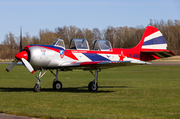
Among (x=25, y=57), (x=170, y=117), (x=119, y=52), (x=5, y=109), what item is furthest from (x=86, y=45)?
(x=170, y=117)

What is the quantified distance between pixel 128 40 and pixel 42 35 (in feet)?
93.6

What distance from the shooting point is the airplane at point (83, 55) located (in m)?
15.2

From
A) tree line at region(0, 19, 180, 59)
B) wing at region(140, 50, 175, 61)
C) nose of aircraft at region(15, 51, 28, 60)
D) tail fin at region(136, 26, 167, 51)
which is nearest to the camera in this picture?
nose of aircraft at region(15, 51, 28, 60)

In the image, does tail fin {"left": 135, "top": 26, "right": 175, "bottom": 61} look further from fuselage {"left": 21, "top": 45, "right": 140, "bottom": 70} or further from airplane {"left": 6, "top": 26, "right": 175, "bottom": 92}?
fuselage {"left": 21, "top": 45, "right": 140, "bottom": 70}

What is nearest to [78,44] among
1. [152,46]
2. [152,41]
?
[152,46]

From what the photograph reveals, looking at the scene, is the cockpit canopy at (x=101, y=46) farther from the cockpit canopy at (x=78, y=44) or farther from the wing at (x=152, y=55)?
the wing at (x=152, y=55)

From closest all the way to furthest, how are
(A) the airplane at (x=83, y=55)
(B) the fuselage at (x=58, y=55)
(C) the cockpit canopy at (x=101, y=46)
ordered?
(A) the airplane at (x=83, y=55)
(B) the fuselage at (x=58, y=55)
(C) the cockpit canopy at (x=101, y=46)

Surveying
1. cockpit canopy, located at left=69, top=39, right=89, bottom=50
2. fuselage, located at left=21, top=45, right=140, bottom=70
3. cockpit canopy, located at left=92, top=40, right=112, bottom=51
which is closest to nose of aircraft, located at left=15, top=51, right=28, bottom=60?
fuselage, located at left=21, top=45, right=140, bottom=70

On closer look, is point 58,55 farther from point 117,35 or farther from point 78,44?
point 117,35

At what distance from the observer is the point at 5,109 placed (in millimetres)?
9750

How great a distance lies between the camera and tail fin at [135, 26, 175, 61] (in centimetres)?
2002

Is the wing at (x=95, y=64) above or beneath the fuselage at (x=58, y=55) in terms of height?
beneath

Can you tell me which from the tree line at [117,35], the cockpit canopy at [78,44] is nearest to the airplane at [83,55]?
the cockpit canopy at [78,44]

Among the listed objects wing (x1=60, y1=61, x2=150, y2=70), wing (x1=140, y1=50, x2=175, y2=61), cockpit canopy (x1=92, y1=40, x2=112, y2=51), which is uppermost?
cockpit canopy (x1=92, y1=40, x2=112, y2=51)
